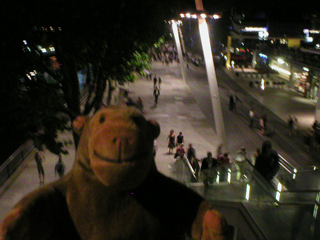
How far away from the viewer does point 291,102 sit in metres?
28.5

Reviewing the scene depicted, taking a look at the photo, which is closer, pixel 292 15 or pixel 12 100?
pixel 12 100

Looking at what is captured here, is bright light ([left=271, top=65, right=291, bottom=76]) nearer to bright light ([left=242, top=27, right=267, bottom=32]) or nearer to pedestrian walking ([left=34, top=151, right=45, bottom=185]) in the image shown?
bright light ([left=242, top=27, right=267, bottom=32])

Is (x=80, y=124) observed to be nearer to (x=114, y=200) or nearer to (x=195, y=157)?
(x=114, y=200)

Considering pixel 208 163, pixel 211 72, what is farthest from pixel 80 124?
pixel 211 72

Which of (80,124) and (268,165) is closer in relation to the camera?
(80,124)

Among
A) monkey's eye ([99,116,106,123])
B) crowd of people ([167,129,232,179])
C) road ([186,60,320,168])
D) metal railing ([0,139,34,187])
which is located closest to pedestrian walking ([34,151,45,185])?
metal railing ([0,139,34,187])

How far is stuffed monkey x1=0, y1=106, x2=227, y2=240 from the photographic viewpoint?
281 centimetres

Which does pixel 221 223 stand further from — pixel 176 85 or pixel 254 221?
pixel 176 85

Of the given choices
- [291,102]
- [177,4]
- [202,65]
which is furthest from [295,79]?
[177,4]

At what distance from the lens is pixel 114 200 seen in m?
3.04

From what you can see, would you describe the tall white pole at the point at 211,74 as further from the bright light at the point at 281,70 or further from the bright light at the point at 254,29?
the bright light at the point at 254,29

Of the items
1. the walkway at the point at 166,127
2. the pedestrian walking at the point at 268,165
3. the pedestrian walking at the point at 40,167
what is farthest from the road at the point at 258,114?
the pedestrian walking at the point at 40,167

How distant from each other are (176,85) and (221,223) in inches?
1317

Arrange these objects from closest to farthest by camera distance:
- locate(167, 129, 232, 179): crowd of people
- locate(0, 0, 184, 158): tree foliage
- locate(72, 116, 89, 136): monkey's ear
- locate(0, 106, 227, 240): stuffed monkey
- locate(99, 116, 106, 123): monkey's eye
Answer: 1. locate(0, 106, 227, 240): stuffed monkey
2. locate(99, 116, 106, 123): monkey's eye
3. locate(72, 116, 89, 136): monkey's ear
4. locate(0, 0, 184, 158): tree foliage
5. locate(167, 129, 232, 179): crowd of people
